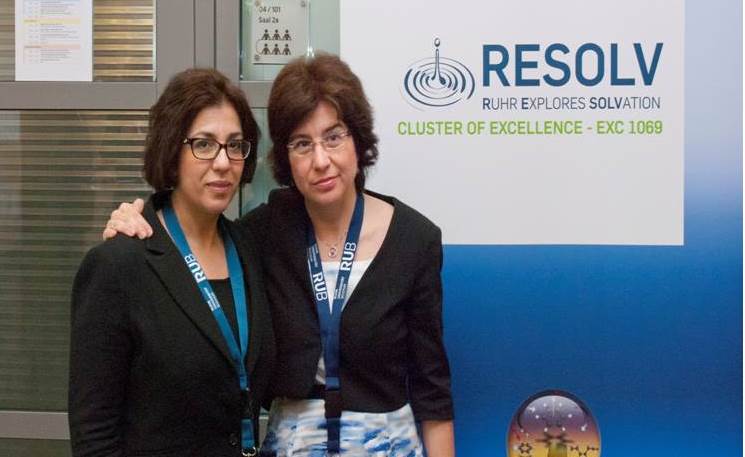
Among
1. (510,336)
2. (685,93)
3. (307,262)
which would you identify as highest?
(685,93)

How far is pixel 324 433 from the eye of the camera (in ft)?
7.73

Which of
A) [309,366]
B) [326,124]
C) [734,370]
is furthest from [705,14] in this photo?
[309,366]

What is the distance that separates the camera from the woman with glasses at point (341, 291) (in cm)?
235

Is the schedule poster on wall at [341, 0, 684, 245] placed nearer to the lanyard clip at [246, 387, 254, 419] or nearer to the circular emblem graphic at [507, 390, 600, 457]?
the circular emblem graphic at [507, 390, 600, 457]

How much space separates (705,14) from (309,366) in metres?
1.90

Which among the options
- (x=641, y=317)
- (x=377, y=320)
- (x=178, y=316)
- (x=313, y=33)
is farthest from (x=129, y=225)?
(x=641, y=317)

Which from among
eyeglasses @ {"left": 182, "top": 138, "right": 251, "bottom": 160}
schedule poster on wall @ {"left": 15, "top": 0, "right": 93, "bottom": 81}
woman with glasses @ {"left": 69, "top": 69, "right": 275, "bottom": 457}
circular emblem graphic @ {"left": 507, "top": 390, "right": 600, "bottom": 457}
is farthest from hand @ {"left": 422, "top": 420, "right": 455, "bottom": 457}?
schedule poster on wall @ {"left": 15, "top": 0, "right": 93, "bottom": 81}

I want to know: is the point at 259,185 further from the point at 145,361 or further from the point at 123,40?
the point at 145,361

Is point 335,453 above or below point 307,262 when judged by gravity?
below

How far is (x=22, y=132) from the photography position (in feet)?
11.3

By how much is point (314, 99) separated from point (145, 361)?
2.65ft

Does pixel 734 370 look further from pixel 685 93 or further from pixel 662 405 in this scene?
pixel 685 93

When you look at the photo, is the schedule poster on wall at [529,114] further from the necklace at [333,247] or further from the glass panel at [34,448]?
the glass panel at [34,448]

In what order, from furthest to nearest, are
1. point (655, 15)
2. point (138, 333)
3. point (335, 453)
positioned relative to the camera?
point (655, 15) → point (335, 453) → point (138, 333)
